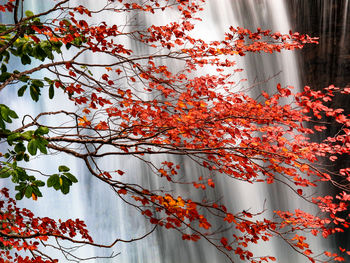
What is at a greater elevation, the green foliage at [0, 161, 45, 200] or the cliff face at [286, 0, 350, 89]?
the cliff face at [286, 0, 350, 89]

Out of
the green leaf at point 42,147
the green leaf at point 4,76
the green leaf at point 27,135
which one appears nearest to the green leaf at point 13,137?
the green leaf at point 27,135

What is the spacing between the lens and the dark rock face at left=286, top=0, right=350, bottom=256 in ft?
29.3

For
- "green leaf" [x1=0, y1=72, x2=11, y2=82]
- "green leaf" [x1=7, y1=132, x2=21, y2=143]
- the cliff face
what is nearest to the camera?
"green leaf" [x1=7, y1=132, x2=21, y2=143]

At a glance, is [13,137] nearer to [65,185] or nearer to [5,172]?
[5,172]

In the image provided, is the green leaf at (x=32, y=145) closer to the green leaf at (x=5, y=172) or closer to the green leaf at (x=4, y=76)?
the green leaf at (x=5, y=172)

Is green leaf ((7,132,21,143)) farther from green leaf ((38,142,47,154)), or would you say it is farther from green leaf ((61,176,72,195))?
green leaf ((61,176,72,195))

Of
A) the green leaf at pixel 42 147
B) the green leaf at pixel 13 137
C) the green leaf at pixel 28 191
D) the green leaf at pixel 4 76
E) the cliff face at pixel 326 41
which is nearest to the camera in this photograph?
the green leaf at pixel 42 147

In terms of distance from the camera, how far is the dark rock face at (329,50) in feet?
29.3

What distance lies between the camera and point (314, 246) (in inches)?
359

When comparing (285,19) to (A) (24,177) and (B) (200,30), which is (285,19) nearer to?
(B) (200,30)

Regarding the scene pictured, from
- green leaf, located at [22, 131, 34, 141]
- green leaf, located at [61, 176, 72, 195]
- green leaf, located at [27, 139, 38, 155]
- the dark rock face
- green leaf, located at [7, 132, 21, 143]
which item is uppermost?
the dark rock face

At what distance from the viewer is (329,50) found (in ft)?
30.1

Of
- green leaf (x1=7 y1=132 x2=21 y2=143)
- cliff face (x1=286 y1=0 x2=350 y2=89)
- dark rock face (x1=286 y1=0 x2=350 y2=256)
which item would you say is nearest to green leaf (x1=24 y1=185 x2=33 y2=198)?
green leaf (x1=7 y1=132 x2=21 y2=143)

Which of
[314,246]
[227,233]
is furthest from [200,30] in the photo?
[314,246]
